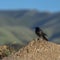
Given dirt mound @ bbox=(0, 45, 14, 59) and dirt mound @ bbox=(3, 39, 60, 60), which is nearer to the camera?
dirt mound @ bbox=(3, 39, 60, 60)

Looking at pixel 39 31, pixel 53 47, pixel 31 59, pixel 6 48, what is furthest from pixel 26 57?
pixel 6 48

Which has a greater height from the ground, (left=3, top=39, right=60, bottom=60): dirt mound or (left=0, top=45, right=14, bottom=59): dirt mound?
(left=3, top=39, right=60, bottom=60): dirt mound

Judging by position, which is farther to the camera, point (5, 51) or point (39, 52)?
point (5, 51)

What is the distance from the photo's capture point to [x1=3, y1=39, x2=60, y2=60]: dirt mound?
62.7 feet

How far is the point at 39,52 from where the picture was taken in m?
19.5

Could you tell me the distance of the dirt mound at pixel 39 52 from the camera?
1911 cm

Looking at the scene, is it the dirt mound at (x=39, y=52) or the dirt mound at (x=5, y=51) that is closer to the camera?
the dirt mound at (x=39, y=52)

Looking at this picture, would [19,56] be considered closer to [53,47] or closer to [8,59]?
[8,59]

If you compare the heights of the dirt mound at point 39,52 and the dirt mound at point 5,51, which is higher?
the dirt mound at point 39,52

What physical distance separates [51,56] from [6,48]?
22.0 ft

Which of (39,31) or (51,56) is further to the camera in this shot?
(39,31)

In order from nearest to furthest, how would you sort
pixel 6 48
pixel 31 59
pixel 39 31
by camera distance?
pixel 31 59 → pixel 39 31 → pixel 6 48

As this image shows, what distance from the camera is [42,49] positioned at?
19.7 meters

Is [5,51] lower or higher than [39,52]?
lower
